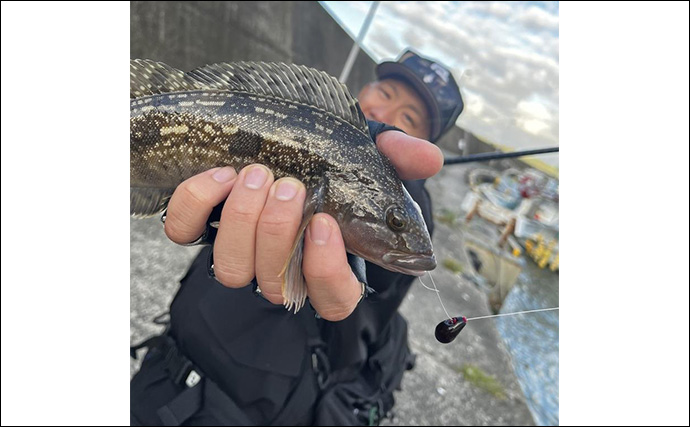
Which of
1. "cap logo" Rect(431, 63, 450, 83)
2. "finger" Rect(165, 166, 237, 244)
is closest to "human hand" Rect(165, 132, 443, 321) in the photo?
"finger" Rect(165, 166, 237, 244)

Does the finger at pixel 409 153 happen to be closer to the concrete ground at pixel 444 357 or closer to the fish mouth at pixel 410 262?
the fish mouth at pixel 410 262

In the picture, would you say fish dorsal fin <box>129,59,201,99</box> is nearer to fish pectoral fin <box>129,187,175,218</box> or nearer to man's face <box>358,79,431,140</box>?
fish pectoral fin <box>129,187,175,218</box>

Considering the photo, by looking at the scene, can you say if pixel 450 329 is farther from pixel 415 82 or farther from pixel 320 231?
pixel 415 82

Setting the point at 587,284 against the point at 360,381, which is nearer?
the point at 587,284

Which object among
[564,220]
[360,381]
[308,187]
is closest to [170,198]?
[308,187]

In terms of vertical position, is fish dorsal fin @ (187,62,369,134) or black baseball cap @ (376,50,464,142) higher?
black baseball cap @ (376,50,464,142)

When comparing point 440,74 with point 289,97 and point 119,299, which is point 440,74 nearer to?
point 289,97
